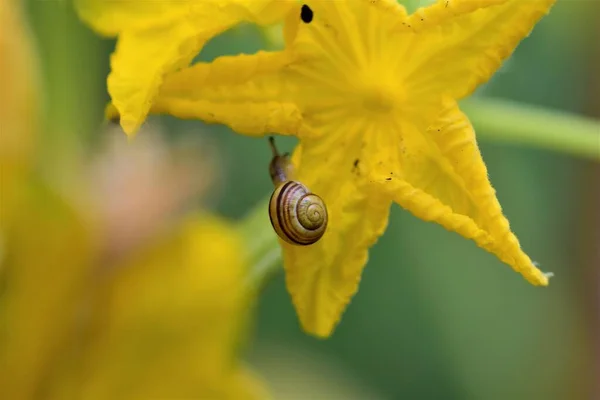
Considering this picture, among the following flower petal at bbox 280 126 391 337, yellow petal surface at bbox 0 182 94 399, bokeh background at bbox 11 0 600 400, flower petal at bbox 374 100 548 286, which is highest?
flower petal at bbox 374 100 548 286

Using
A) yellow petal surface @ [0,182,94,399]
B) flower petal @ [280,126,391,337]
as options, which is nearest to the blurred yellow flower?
yellow petal surface @ [0,182,94,399]

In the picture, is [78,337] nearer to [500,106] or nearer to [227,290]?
[227,290]

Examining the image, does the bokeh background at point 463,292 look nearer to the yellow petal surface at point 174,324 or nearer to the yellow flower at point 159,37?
the yellow petal surface at point 174,324

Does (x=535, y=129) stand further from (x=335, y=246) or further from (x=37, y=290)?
(x=37, y=290)

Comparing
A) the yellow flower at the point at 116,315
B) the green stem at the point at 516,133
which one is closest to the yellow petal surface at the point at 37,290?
the yellow flower at the point at 116,315

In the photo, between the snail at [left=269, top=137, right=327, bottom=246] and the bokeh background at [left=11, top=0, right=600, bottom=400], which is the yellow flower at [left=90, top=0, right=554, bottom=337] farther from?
the bokeh background at [left=11, top=0, right=600, bottom=400]

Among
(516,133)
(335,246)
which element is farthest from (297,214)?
(516,133)
